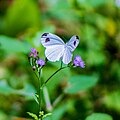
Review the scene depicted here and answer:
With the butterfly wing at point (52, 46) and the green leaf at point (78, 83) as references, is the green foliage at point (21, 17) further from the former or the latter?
the butterfly wing at point (52, 46)

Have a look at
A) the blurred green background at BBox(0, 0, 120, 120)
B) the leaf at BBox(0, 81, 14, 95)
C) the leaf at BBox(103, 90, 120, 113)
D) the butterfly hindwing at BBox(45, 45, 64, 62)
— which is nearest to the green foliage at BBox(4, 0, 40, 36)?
the blurred green background at BBox(0, 0, 120, 120)

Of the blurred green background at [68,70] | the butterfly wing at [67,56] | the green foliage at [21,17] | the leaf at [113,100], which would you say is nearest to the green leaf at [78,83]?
the blurred green background at [68,70]

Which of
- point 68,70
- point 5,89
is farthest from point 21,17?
point 5,89

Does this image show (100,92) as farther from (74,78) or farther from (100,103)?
(74,78)

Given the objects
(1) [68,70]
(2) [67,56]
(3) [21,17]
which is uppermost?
(3) [21,17]

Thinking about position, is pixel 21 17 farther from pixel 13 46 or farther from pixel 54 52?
pixel 54 52

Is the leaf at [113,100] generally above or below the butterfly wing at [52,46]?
above

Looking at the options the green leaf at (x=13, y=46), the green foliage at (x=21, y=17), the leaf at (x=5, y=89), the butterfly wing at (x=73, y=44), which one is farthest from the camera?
the green foliage at (x=21, y=17)
